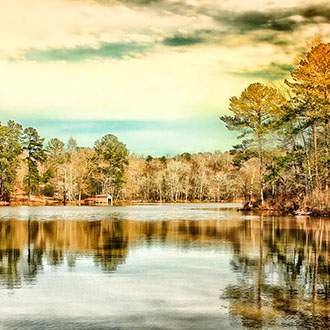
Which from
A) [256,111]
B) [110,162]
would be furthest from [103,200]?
[256,111]

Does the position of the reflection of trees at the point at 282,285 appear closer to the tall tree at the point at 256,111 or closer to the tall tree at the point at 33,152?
the tall tree at the point at 256,111

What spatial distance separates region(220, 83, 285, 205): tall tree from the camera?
6619 centimetres

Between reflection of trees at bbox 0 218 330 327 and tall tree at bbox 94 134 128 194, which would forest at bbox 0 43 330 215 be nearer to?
tall tree at bbox 94 134 128 194

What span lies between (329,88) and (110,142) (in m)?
80.8

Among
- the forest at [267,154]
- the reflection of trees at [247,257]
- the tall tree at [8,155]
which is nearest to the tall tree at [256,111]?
the forest at [267,154]

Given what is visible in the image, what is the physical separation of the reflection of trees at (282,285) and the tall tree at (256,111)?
40009 millimetres

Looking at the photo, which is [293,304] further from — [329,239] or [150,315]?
[329,239]

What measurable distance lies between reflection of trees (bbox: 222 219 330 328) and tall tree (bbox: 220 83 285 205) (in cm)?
4001

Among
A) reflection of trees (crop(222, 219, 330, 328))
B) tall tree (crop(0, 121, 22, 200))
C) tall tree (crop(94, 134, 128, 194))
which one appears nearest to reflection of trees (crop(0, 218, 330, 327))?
reflection of trees (crop(222, 219, 330, 328))

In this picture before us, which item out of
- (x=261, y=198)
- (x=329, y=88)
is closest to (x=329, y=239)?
(x=329, y=88)

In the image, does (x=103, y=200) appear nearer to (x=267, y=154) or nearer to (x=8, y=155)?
(x=8, y=155)

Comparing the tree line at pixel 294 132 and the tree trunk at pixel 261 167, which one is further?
the tree trunk at pixel 261 167

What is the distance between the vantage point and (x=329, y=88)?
50.1 meters

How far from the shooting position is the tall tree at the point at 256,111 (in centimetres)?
6619
